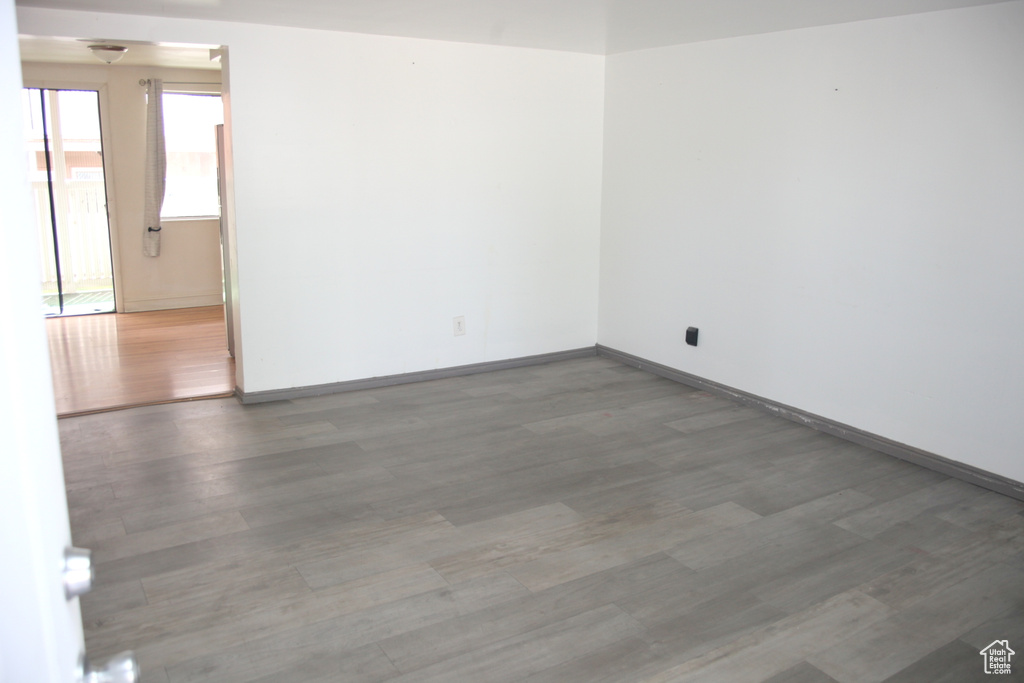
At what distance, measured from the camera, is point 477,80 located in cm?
503

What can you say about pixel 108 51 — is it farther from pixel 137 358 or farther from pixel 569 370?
pixel 569 370

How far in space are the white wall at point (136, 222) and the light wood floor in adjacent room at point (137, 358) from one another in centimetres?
27

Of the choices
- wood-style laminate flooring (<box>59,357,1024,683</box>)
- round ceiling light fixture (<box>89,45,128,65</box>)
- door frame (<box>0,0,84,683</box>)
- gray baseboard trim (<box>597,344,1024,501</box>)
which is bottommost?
wood-style laminate flooring (<box>59,357,1024,683</box>)

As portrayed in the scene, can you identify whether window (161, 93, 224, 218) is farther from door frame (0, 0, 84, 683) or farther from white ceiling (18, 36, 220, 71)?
door frame (0, 0, 84, 683)

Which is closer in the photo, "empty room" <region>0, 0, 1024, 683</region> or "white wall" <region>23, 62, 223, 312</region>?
"empty room" <region>0, 0, 1024, 683</region>

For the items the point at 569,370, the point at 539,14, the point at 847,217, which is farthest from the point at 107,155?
the point at 847,217

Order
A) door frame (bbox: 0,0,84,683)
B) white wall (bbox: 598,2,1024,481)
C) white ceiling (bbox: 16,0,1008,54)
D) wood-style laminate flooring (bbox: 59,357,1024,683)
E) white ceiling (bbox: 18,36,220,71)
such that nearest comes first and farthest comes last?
door frame (bbox: 0,0,84,683) < wood-style laminate flooring (bbox: 59,357,1024,683) < white wall (bbox: 598,2,1024,481) < white ceiling (bbox: 16,0,1008,54) < white ceiling (bbox: 18,36,220,71)

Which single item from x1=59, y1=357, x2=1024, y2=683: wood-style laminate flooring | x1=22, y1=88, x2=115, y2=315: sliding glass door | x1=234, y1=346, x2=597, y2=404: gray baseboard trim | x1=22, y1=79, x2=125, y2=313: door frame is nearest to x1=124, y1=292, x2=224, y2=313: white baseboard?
x1=22, y1=79, x2=125, y2=313: door frame

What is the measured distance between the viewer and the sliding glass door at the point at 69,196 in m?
7.45

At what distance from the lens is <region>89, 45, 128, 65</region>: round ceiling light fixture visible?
5887mm

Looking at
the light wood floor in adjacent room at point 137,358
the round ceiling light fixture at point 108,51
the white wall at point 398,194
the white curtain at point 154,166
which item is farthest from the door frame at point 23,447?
the white curtain at point 154,166

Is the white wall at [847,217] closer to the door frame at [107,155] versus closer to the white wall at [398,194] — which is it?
the white wall at [398,194]

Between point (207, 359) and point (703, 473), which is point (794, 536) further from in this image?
point (207, 359)

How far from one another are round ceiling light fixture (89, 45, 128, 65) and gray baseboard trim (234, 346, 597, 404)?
313 cm
